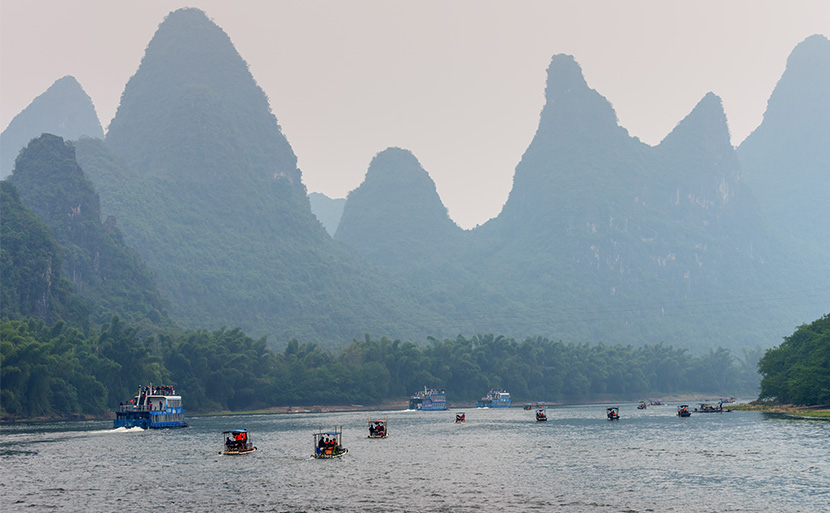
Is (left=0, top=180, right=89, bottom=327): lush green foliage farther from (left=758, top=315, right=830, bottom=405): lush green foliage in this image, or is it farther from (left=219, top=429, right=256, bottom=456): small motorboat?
(left=758, top=315, right=830, bottom=405): lush green foliage

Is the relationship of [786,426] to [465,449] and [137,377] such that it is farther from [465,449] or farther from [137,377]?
[137,377]

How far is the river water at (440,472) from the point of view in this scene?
181 ft

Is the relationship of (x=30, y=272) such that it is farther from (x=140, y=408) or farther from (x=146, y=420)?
(x=146, y=420)

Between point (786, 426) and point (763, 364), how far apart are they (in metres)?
48.0

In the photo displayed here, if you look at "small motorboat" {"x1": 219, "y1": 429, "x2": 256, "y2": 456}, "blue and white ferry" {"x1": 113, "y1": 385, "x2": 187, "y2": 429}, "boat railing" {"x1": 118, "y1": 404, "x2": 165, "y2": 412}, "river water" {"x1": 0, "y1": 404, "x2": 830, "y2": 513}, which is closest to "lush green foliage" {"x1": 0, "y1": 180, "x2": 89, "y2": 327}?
"boat railing" {"x1": 118, "y1": 404, "x2": 165, "y2": 412}

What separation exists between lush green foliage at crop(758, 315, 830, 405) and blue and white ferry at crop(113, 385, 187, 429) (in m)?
90.6

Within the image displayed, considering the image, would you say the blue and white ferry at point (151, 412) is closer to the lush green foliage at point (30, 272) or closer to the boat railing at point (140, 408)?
the boat railing at point (140, 408)

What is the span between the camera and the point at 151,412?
417 ft

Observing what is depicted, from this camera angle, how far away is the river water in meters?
55.2

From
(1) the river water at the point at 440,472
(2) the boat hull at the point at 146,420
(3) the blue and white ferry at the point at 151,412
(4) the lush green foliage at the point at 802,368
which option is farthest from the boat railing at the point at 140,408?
(4) the lush green foliage at the point at 802,368

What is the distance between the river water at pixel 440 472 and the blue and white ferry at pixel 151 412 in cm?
1140

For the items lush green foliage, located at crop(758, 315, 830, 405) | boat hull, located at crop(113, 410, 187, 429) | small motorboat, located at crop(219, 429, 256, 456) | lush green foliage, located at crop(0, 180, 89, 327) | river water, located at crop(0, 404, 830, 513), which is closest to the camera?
river water, located at crop(0, 404, 830, 513)

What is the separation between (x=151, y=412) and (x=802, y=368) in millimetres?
94285

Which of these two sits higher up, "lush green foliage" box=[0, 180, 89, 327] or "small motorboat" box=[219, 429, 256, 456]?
"lush green foliage" box=[0, 180, 89, 327]
